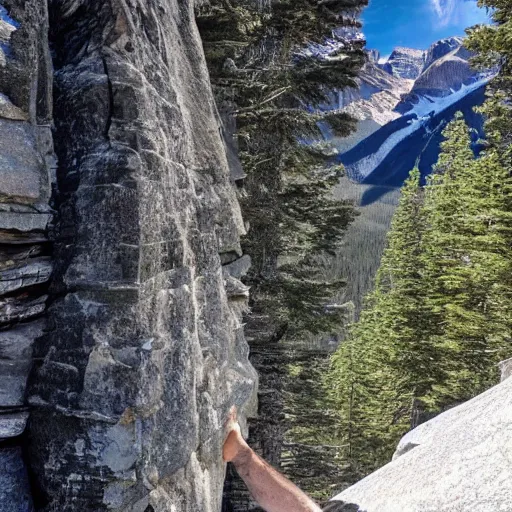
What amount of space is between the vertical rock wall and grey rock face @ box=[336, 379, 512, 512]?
308 cm

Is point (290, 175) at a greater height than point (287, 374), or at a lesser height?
greater

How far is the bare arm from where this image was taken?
429 centimetres

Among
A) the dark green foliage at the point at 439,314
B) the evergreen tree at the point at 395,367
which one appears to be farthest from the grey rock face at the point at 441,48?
the evergreen tree at the point at 395,367

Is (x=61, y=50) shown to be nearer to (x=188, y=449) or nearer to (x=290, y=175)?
(x=188, y=449)

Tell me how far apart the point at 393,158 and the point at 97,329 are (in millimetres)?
144723

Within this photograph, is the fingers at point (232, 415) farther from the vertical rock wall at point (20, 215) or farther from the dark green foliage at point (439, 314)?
the dark green foliage at point (439, 314)

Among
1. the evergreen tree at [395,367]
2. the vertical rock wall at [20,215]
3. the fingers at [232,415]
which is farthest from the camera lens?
the evergreen tree at [395,367]

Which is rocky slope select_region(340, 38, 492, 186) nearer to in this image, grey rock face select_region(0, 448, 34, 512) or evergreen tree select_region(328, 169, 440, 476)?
evergreen tree select_region(328, 169, 440, 476)

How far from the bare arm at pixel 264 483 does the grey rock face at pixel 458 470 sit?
465mm

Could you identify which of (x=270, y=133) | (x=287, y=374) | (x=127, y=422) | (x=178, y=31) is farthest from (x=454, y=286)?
(x=127, y=422)

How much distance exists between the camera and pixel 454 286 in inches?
628

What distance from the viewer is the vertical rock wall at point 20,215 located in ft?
12.3

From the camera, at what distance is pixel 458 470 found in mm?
3188

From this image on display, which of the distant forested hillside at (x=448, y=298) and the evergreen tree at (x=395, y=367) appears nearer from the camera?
the distant forested hillside at (x=448, y=298)
